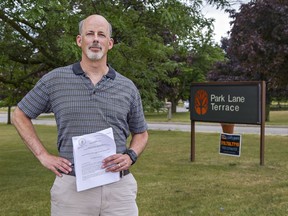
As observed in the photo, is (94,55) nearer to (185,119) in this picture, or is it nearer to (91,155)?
(91,155)

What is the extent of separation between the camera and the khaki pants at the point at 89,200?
2514 millimetres

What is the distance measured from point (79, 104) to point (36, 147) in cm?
36

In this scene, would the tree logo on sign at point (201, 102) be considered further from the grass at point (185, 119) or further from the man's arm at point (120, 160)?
the grass at point (185, 119)

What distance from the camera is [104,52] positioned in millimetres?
2566

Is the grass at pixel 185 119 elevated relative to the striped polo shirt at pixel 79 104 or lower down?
lower down

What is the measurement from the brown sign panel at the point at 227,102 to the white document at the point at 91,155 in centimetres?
739

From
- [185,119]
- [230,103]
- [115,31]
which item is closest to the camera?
[115,31]

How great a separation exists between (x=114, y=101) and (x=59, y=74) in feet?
1.15

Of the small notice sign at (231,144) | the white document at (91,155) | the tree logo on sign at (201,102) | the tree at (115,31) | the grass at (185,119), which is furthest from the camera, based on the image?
the grass at (185,119)

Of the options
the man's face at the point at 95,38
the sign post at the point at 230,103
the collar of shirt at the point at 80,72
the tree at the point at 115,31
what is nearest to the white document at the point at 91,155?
the collar of shirt at the point at 80,72

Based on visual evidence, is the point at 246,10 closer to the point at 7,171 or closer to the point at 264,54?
the point at 264,54

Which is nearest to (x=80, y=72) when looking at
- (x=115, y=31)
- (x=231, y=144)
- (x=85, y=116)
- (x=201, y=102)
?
(x=85, y=116)

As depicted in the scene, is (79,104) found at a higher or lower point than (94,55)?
lower

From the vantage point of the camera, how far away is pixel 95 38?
2.54 metres
